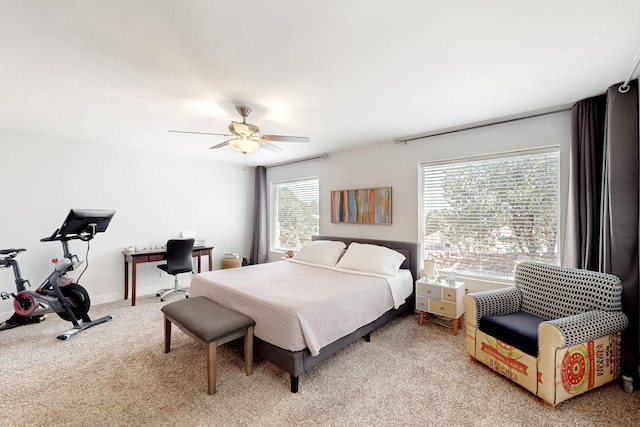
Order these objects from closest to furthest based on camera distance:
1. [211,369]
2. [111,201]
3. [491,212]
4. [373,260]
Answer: [211,369]
[491,212]
[373,260]
[111,201]

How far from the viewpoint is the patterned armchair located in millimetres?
1825

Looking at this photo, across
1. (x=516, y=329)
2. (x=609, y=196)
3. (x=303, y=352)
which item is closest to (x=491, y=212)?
(x=609, y=196)

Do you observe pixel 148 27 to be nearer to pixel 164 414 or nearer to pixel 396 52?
pixel 396 52

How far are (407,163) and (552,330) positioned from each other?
2.46 meters

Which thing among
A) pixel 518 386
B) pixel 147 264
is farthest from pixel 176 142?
pixel 518 386

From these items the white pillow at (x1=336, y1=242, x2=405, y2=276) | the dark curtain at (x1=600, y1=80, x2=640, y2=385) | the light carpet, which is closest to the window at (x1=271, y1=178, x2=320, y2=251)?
the white pillow at (x1=336, y1=242, x2=405, y2=276)

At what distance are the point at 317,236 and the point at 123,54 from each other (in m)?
3.54

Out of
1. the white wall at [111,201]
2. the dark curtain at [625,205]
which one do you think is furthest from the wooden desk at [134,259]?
the dark curtain at [625,205]

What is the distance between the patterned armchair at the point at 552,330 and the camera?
1.83 metres

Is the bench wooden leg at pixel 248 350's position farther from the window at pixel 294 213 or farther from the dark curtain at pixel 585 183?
the dark curtain at pixel 585 183

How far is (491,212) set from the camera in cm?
311

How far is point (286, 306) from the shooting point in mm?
2104

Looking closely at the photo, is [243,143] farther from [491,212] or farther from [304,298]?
[491,212]

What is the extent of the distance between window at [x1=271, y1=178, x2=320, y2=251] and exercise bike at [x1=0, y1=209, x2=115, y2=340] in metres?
2.96
